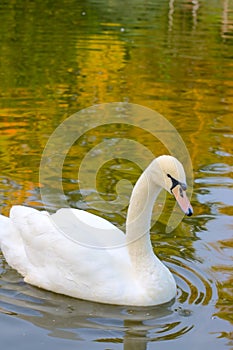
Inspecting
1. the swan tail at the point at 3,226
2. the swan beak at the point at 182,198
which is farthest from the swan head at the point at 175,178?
the swan tail at the point at 3,226

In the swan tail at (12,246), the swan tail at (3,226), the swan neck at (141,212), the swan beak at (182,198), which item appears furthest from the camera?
the swan tail at (3,226)

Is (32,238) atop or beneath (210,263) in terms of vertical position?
atop

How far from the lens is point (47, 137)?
38.7 ft

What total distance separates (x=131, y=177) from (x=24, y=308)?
13.1ft

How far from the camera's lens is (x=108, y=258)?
6281mm

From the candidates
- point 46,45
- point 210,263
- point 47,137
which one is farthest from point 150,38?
point 210,263

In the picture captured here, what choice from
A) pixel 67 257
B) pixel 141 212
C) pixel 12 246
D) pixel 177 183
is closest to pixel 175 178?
pixel 177 183

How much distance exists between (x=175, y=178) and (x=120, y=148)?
18.0ft

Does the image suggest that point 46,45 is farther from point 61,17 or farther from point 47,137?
point 47,137

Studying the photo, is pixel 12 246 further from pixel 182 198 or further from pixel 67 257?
pixel 182 198

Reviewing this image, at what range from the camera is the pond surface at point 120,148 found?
19.7ft

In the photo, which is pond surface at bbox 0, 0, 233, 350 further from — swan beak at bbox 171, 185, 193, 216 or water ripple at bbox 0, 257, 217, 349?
swan beak at bbox 171, 185, 193, 216

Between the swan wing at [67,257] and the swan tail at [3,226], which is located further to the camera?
the swan tail at [3,226]

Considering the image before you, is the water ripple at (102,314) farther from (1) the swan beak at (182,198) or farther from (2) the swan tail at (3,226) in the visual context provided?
(1) the swan beak at (182,198)
